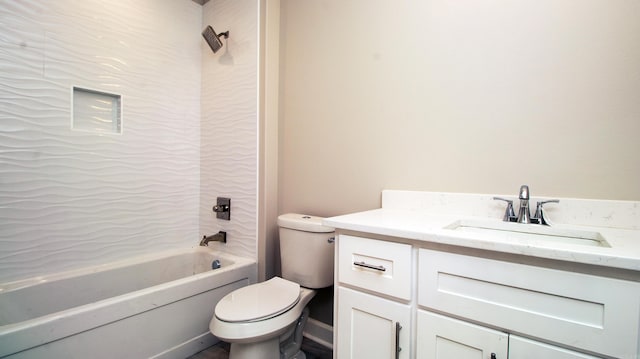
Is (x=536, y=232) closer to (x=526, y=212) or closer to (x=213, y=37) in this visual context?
(x=526, y=212)

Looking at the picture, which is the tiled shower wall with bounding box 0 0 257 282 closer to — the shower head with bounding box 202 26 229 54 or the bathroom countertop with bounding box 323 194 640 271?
the shower head with bounding box 202 26 229 54

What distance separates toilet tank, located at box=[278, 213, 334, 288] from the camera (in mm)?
1539

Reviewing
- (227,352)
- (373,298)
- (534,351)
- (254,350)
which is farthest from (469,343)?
(227,352)

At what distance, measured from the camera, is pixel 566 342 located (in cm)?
70

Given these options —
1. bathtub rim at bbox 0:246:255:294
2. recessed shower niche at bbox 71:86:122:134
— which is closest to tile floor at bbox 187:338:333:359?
bathtub rim at bbox 0:246:255:294

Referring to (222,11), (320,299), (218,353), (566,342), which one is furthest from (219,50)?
(566,342)

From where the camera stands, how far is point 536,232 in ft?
3.37

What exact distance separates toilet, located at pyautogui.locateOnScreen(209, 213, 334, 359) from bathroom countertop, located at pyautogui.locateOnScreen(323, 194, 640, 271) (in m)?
0.50

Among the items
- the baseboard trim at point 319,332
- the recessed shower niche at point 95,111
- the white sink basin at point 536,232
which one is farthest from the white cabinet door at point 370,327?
the recessed shower niche at point 95,111

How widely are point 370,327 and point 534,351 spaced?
46cm

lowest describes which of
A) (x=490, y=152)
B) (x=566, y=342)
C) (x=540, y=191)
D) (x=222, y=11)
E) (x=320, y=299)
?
(x=320, y=299)

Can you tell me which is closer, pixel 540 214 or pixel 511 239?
pixel 511 239

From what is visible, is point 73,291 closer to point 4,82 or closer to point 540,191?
point 4,82

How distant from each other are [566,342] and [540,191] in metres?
0.63
